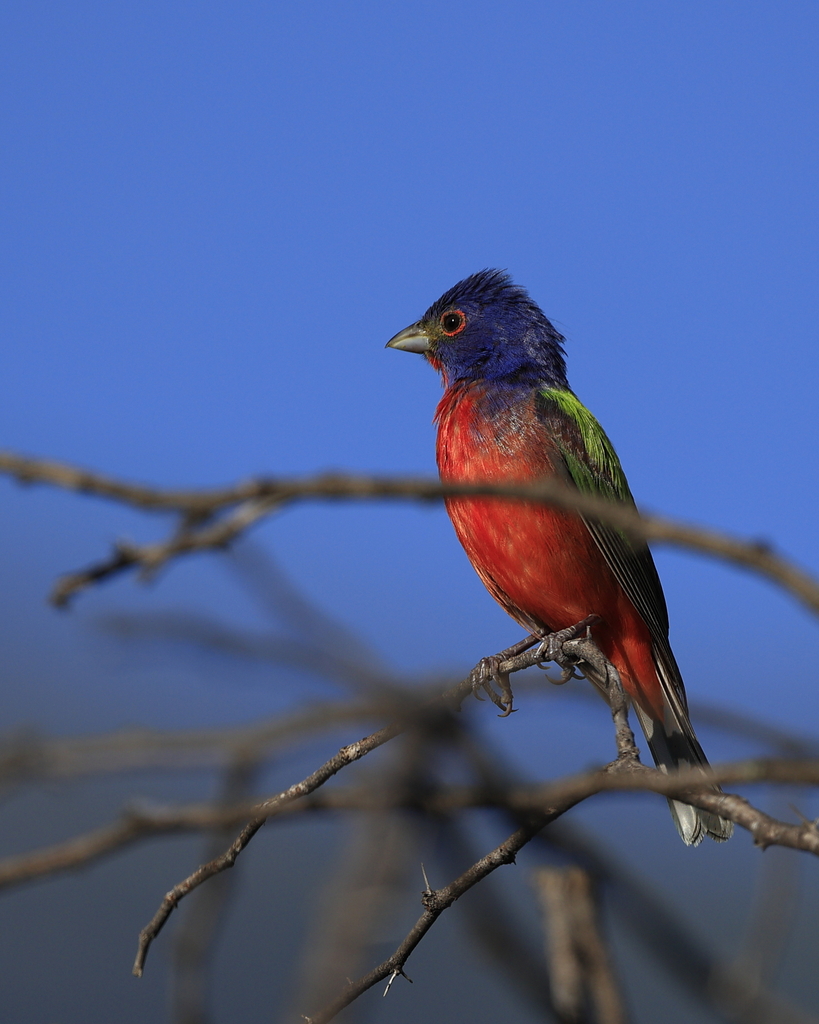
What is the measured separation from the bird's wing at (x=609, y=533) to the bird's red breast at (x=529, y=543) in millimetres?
54

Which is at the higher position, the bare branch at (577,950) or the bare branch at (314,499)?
the bare branch at (314,499)

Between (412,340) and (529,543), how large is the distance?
2053 millimetres

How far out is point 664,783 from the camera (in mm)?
1118

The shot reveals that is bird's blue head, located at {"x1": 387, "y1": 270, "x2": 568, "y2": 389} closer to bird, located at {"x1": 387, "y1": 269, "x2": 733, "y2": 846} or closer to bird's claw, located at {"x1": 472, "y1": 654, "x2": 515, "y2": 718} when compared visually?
bird, located at {"x1": 387, "y1": 269, "x2": 733, "y2": 846}

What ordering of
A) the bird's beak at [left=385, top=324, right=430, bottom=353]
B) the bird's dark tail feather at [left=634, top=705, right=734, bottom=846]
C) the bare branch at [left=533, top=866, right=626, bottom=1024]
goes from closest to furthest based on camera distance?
1. the bare branch at [left=533, top=866, right=626, bottom=1024]
2. the bird's dark tail feather at [left=634, top=705, right=734, bottom=846]
3. the bird's beak at [left=385, top=324, right=430, bottom=353]

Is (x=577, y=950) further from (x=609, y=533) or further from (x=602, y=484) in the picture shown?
(x=602, y=484)

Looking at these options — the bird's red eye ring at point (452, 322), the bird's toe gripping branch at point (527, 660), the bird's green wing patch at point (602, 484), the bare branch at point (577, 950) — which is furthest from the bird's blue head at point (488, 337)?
the bare branch at point (577, 950)

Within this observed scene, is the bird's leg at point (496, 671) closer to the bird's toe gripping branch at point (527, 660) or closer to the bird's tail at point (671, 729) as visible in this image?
the bird's toe gripping branch at point (527, 660)

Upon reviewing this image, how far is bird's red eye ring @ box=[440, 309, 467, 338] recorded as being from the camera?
6395 millimetres

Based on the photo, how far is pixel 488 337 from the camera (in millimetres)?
6152

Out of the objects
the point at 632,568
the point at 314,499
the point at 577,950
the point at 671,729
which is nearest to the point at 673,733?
the point at 671,729

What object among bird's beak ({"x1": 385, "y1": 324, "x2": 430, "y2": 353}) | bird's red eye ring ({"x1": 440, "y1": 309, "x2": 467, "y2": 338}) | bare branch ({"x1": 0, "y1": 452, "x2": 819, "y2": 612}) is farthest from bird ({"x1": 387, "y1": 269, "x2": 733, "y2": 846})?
bare branch ({"x1": 0, "y1": 452, "x2": 819, "y2": 612})

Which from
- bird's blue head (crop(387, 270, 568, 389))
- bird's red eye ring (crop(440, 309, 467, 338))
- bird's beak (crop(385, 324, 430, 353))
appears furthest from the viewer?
bird's beak (crop(385, 324, 430, 353))

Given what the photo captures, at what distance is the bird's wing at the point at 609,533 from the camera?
17.2ft
